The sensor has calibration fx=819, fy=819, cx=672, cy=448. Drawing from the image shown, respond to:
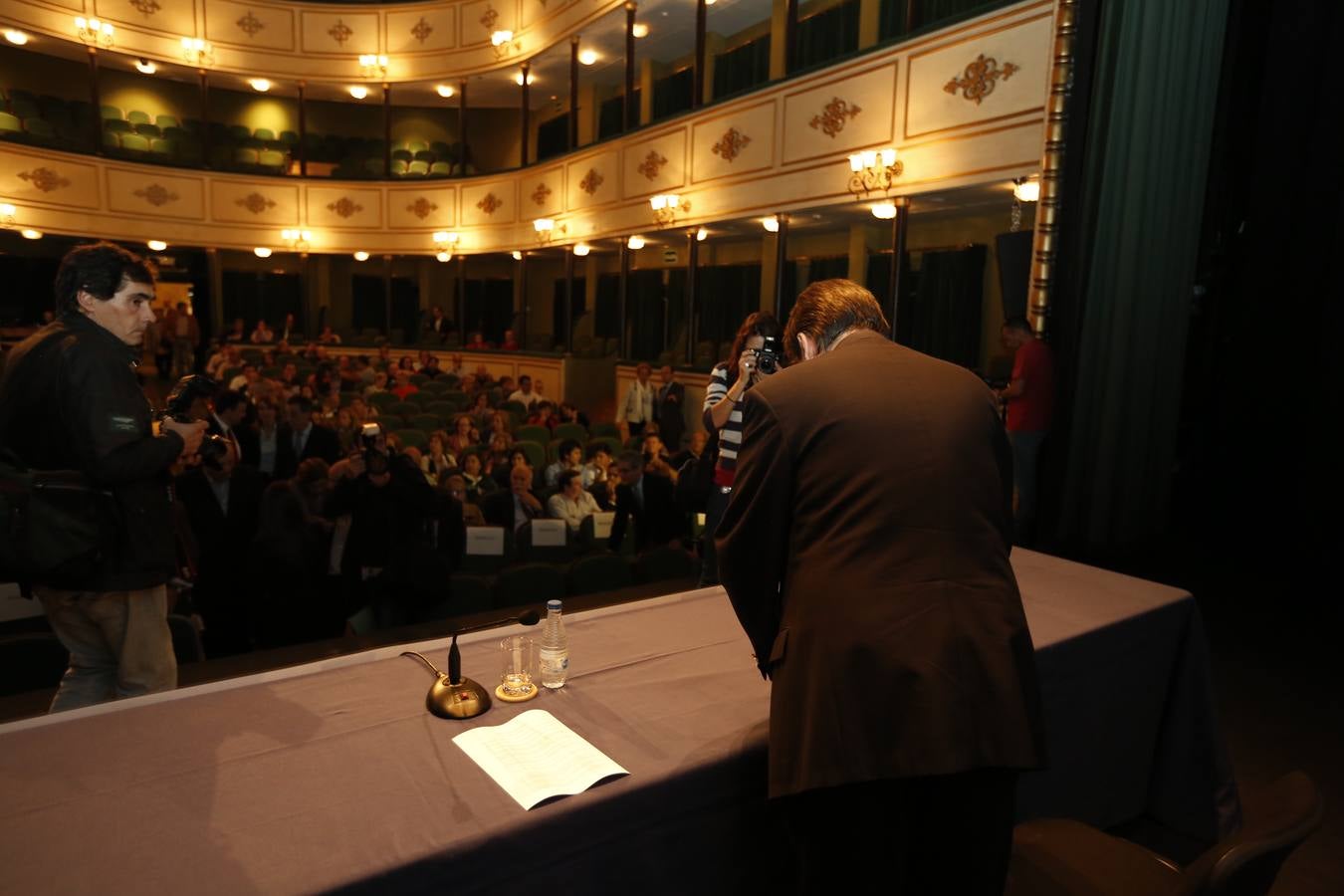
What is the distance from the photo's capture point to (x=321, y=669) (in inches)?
77.7

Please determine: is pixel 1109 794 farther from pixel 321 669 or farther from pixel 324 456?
pixel 324 456

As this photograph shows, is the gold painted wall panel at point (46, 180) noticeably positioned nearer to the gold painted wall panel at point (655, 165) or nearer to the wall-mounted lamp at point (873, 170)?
the gold painted wall panel at point (655, 165)

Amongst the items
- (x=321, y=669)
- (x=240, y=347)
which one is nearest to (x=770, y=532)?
(x=321, y=669)

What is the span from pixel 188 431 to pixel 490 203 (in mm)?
14009

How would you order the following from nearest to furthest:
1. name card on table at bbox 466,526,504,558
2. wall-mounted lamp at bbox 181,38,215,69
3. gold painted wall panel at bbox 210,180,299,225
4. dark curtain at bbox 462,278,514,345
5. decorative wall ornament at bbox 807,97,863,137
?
name card on table at bbox 466,526,504,558 → decorative wall ornament at bbox 807,97,863,137 → wall-mounted lamp at bbox 181,38,215,69 → gold painted wall panel at bbox 210,180,299,225 → dark curtain at bbox 462,278,514,345

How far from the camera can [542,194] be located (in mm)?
13945

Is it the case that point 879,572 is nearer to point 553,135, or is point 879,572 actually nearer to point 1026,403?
point 1026,403

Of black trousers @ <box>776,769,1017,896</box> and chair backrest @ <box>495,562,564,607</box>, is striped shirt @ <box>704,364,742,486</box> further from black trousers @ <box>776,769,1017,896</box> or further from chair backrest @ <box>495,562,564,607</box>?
black trousers @ <box>776,769,1017,896</box>

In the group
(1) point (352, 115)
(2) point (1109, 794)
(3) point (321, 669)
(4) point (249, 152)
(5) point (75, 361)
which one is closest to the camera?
(3) point (321, 669)

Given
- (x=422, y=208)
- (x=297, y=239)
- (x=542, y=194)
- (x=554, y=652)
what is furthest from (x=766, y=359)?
(x=297, y=239)

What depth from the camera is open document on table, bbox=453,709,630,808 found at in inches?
59.3

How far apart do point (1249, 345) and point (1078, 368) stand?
1.27 meters

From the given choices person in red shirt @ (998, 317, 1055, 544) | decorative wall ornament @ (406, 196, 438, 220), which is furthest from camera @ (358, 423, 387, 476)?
decorative wall ornament @ (406, 196, 438, 220)

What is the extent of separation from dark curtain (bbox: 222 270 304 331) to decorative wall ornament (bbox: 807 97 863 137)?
46.1ft
